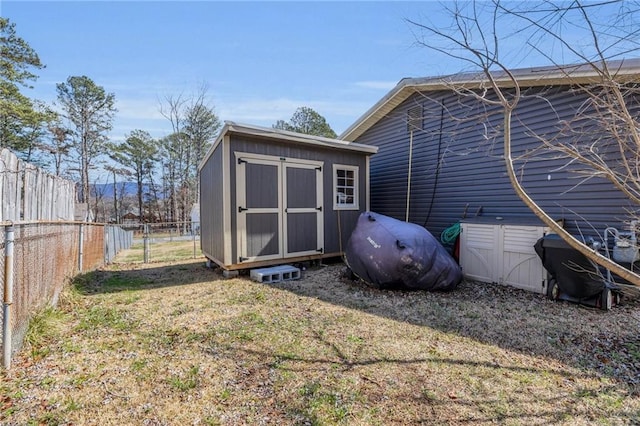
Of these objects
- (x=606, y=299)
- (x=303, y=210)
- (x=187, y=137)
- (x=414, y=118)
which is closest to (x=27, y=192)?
(x=303, y=210)

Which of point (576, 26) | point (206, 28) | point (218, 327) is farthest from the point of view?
point (206, 28)

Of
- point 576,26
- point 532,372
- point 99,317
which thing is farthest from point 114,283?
point 576,26

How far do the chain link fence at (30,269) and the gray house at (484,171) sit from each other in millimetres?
4023

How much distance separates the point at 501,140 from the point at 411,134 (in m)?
2.22

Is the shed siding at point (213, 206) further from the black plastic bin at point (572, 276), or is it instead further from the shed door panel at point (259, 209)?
the black plastic bin at point (572, 276)

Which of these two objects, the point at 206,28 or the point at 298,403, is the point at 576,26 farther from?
the point at 206,28

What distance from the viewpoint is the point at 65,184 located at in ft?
15.1

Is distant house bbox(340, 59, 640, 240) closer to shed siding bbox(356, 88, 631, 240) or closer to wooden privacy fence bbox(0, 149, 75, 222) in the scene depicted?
shed siding bbox(356, 88, 631, 240)

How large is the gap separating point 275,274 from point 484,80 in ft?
13.9

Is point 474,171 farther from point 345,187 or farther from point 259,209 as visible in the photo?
point 259,209

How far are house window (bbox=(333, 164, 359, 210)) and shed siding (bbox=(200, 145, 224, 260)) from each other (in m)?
2.39

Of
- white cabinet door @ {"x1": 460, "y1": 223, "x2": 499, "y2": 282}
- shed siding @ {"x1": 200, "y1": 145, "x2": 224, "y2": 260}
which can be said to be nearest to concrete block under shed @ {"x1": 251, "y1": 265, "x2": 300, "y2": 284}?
shed siding @ {"x1": 200, "y1": 145, "x2": 224, "y2": 260}

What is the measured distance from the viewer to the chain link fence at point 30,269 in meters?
2.30

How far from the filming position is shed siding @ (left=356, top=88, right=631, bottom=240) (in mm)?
4871
